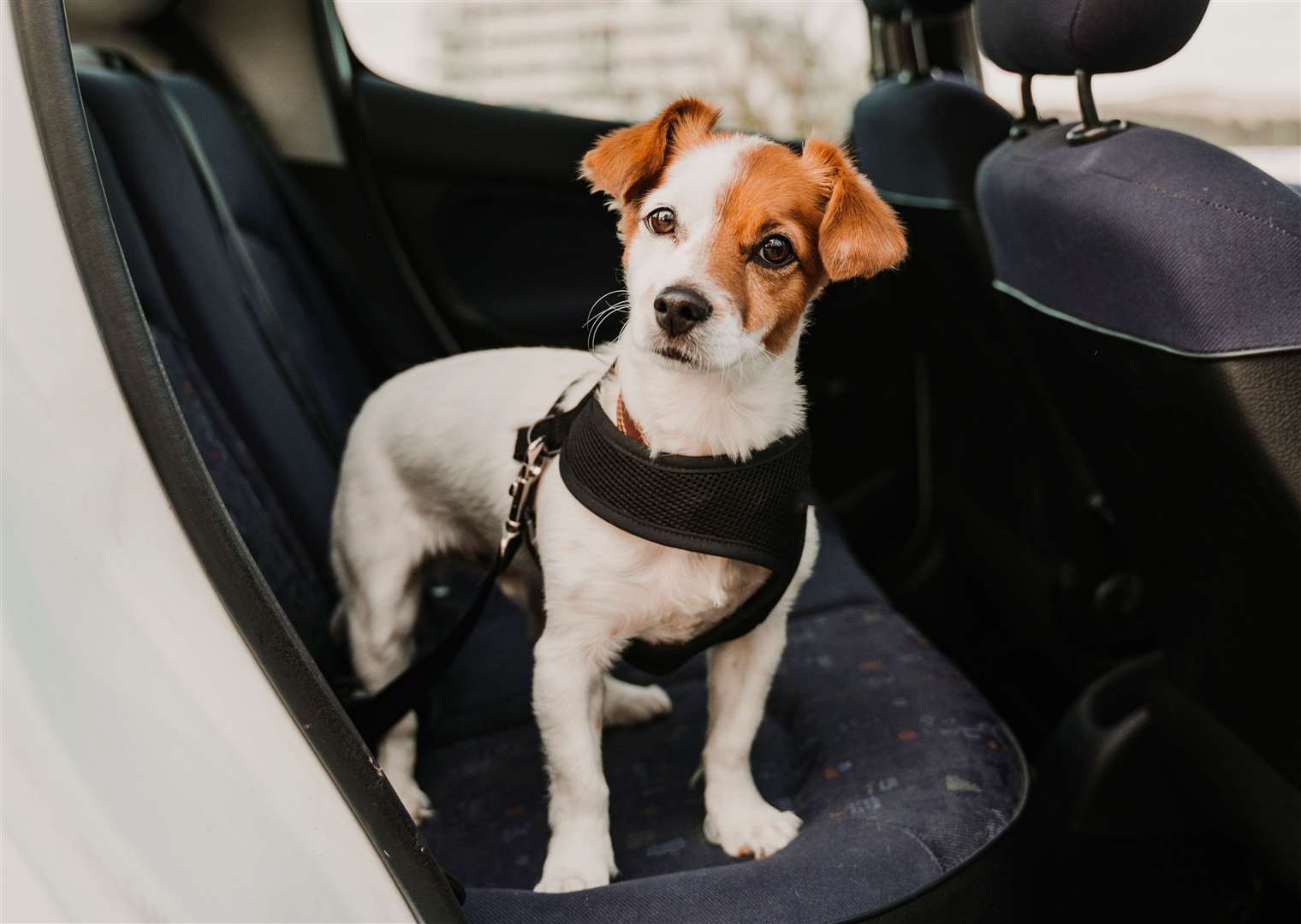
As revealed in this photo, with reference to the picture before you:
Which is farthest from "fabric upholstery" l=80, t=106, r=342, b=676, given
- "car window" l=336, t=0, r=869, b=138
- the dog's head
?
"car window" l=336, t=0, r=869, b=138

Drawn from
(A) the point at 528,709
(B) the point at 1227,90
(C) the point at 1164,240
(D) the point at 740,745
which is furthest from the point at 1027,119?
(A) the point at 528,709

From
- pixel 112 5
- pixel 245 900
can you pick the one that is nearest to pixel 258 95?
pixel 112 5

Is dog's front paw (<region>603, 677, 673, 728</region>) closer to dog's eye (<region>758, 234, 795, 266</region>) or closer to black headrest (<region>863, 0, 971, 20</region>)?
dog's eye (<region>758, 234, 795, 266</region>)

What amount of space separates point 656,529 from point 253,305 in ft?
3.61

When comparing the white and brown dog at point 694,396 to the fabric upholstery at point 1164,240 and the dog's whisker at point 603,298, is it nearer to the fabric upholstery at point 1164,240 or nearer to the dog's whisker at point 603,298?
the dog's whisker at point 603,298

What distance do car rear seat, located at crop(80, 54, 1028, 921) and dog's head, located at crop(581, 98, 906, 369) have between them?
583mm

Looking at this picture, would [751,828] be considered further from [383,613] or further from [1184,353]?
[1184,353]

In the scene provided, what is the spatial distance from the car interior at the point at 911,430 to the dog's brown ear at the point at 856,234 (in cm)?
36

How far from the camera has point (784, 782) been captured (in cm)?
174

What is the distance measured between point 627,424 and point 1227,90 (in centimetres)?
131

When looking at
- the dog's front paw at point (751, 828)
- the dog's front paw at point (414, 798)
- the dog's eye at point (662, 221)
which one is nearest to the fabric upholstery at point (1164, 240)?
the dog's eye at point (662, 221)

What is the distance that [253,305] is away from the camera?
2215 mm

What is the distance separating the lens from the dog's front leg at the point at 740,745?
158 centimetres

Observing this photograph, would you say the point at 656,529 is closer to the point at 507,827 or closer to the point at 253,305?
the point at 507,827
